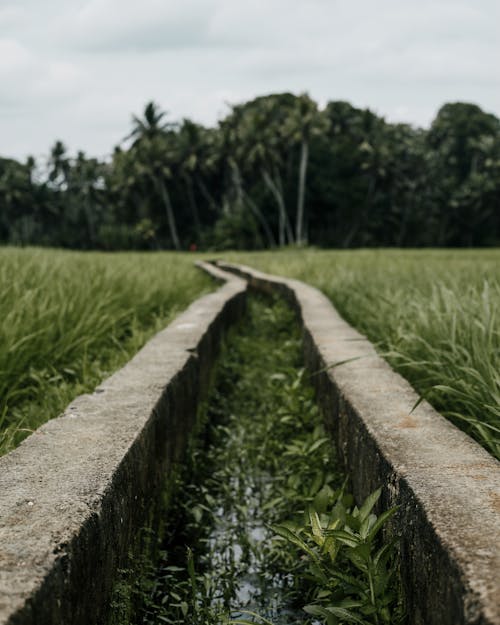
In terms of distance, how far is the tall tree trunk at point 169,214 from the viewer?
40000 mm

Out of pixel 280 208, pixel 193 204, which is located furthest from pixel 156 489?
pixel 193 204

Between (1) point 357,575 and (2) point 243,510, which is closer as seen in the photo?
(1) point 357,575

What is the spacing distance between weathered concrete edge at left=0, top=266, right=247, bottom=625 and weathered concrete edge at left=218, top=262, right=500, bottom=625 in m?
0.57

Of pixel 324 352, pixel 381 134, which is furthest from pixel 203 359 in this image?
pixel 381 134

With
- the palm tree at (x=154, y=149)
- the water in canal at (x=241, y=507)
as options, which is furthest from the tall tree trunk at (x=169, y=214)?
the water in canal at (x=241, y=507)

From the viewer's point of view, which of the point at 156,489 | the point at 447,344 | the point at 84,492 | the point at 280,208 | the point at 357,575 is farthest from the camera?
the point at 280,208

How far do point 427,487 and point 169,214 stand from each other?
3981 centimetres

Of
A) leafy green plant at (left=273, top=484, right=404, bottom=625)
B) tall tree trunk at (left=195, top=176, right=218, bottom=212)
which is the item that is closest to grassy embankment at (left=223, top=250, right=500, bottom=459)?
leafy green plant at (left=273, top=484, right=404, bottom=625)

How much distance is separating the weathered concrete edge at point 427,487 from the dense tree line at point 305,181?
109 feet

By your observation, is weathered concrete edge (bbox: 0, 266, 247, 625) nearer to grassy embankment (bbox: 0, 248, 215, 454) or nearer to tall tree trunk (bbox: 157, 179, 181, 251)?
grassy embankment (bbox: 0, 248, 215, 454)

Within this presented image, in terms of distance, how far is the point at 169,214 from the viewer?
4031 cm

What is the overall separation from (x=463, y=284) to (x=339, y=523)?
12.2ft

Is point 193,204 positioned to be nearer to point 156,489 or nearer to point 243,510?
point 243,510

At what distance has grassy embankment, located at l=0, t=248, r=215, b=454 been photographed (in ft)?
8.41
